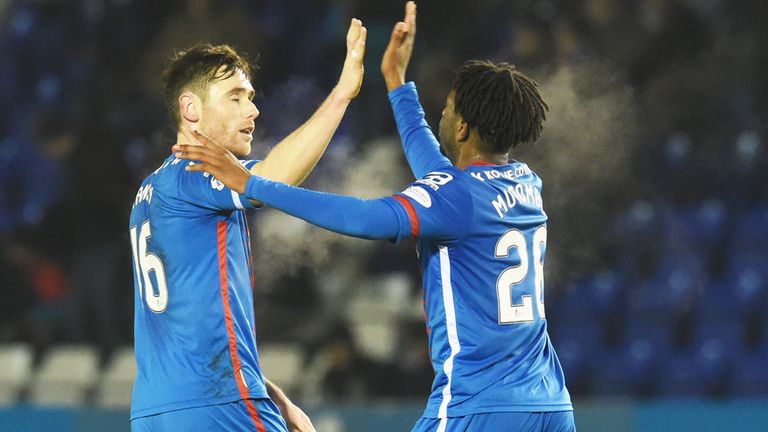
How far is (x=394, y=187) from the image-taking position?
323 inches

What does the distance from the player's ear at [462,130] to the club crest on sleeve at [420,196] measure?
271mm

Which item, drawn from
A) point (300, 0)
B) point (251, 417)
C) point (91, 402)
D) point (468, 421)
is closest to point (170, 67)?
point (251, 417)

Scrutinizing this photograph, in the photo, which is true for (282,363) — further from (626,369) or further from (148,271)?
(148,271)

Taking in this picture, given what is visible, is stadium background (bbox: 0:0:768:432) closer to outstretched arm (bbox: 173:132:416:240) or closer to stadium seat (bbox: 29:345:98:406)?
stadium seat (bbox: 29:345:98:406)

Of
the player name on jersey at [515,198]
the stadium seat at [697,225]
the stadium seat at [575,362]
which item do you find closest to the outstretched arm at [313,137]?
the player name on jersey at [515,198]

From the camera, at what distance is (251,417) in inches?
121

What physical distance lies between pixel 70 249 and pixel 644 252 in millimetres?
4249

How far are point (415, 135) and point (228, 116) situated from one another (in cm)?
61

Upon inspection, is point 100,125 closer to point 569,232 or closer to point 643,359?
point 569,232

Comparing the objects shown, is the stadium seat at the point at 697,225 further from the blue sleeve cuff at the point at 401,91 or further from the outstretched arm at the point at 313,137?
the outstretched arm at the point at 313,137

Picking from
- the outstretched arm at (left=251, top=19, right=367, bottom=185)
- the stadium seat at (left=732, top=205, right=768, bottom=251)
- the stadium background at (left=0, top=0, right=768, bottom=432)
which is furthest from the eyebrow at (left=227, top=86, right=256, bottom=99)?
the stadium seat at (left=732, top=205, right=768, bottom=251)

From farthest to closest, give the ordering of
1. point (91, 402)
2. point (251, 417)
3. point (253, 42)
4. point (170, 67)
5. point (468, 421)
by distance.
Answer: point (253, 42) → point (91, 402) → point (170, 67) → point (251, 417) → point (468, 421)

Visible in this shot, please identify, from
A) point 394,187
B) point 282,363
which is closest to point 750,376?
point 394,187

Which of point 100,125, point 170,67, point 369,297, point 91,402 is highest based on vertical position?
point 100,125
